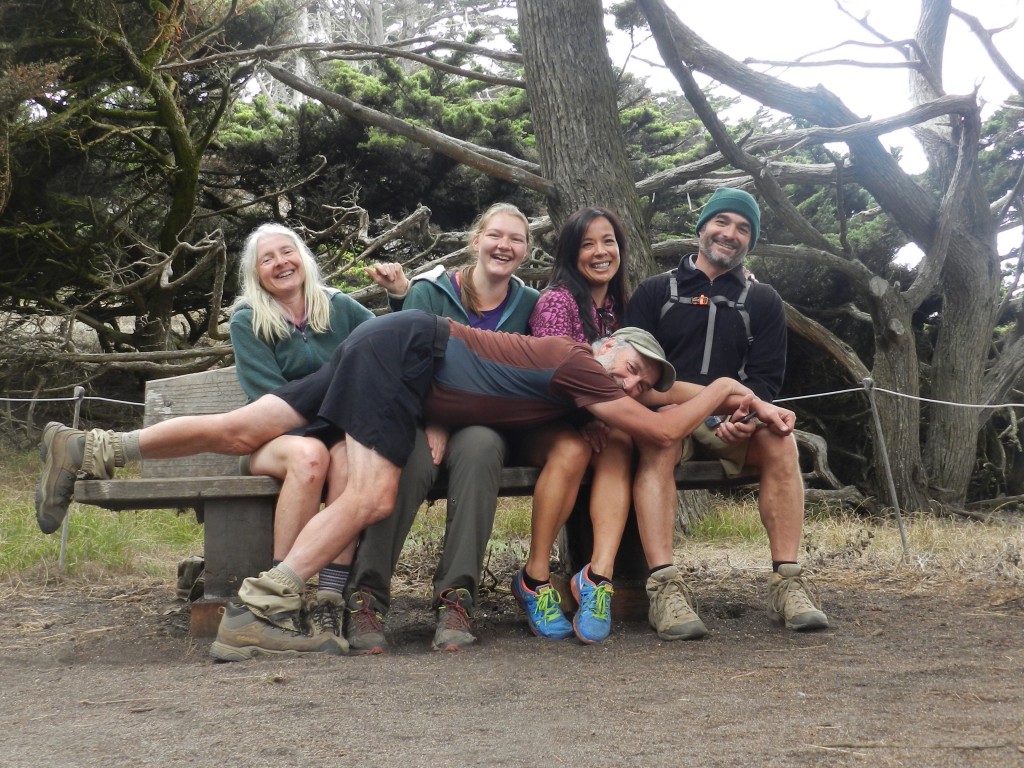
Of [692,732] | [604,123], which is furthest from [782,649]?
[604,123]

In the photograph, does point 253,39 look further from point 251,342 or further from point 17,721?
point 17,721

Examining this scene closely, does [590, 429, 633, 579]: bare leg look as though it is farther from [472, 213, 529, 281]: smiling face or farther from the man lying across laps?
[472, 213, 529, 281]: smiling face

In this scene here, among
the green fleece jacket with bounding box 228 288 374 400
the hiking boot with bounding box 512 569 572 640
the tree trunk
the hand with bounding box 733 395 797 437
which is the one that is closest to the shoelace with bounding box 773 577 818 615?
the hand with bounding box 733 395 797 437

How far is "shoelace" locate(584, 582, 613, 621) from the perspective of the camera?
372 centimetres

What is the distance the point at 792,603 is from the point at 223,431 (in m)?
2.14

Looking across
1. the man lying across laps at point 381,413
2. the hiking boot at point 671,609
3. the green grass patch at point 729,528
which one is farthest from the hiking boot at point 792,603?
the green grass patch at point 729,528

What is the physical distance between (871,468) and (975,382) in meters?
1.26

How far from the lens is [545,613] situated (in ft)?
12.7

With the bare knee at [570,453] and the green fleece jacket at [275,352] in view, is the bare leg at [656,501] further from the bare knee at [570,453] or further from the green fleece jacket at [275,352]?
the green fleece jacket at [275,352]

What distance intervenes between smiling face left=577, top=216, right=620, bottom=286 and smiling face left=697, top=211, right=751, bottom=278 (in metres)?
0.38

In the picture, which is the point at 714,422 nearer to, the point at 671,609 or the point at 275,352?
the point at 671,609

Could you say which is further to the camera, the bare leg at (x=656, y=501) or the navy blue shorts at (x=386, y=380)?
the bare leg at (x=656, y=501)

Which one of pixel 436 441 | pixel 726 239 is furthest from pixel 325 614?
pixel 726 239

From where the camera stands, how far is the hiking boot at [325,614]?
3650mm
